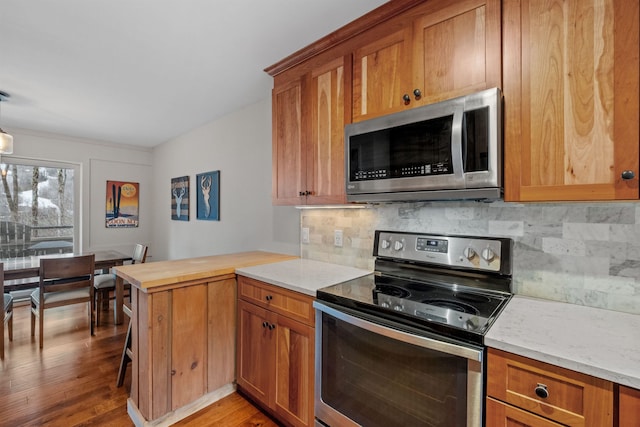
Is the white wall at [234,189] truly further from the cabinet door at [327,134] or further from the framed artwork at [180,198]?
the cabinet door at [327,134]

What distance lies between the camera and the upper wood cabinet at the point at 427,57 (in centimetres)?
124

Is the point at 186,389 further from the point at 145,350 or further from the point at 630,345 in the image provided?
the point at 630,345

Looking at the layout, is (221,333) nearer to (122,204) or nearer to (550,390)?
(550,390)

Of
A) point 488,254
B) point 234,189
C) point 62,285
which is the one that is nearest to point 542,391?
point 488,254

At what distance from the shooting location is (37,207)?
13.6ft

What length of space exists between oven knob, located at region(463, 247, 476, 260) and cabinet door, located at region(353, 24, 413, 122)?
800 mm

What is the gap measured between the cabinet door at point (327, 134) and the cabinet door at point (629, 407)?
4.32 ft

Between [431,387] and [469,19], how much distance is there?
154 cm

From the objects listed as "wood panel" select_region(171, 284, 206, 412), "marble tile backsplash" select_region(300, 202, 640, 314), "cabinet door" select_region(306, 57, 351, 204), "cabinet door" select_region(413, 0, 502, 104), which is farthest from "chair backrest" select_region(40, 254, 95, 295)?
"cabinet door" select_region(413, 0, 502, 104)

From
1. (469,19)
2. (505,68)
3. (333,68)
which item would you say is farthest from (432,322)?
(333,68)

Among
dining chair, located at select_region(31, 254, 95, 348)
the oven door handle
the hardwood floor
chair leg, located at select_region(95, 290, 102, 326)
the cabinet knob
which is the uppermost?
the cabinet knob

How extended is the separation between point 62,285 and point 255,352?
7.94 ft

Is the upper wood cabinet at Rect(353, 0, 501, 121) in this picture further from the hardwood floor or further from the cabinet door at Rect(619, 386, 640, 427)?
the hardwood floor

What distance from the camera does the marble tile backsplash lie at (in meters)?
1.16
